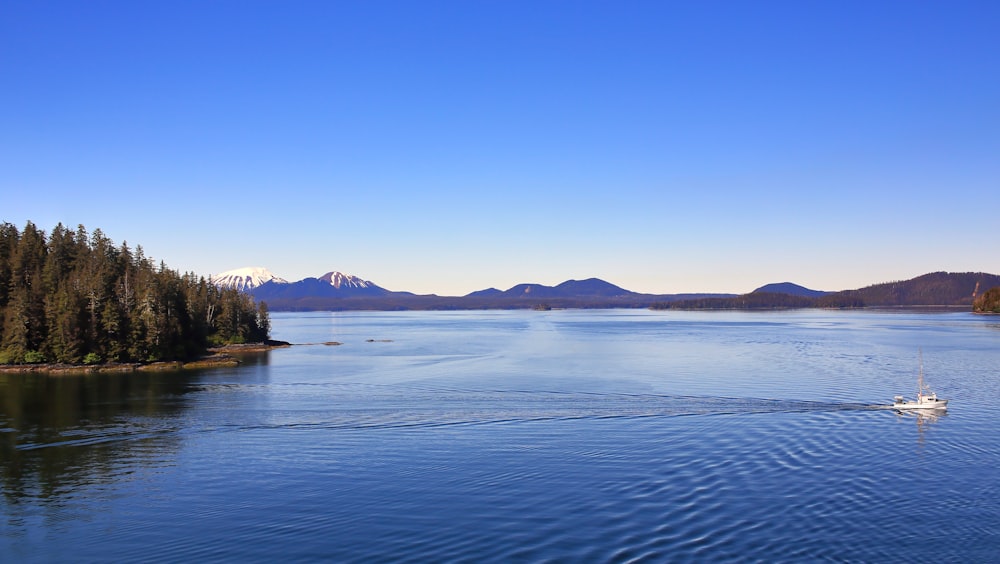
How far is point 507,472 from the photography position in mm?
24797

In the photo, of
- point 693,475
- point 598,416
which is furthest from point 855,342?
point 693,475

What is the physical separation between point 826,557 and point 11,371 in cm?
7058

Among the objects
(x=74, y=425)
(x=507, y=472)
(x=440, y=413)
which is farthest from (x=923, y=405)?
(x=74, y=425)

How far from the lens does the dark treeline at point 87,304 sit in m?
68.2

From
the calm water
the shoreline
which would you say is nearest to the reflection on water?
the calm water

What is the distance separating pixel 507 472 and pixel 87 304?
201ft

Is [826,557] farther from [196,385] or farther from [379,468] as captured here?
[196,385]

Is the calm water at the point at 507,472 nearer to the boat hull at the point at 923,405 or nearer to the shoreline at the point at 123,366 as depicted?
the boat hull at the point at 923,405

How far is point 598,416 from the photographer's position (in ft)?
118

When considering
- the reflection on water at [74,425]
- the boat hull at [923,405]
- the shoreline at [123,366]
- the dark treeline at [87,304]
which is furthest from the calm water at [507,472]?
the dark treeline at [87,304]

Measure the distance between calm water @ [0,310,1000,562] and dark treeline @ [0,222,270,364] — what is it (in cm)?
1838

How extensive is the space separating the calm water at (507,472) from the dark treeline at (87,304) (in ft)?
60.3

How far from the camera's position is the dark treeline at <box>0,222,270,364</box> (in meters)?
68.2

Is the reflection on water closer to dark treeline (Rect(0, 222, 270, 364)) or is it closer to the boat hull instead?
dark treeline (Rect(0, 222, 270, 364))
